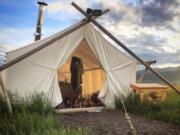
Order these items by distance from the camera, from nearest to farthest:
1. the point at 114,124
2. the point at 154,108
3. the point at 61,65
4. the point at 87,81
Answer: the point at 114,124, the point at 154,108, the point at 61,65, the point at 87,81

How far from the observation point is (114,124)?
731 cm

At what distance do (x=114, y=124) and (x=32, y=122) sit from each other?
191cm

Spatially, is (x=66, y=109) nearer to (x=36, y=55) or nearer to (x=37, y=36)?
(x=36, y=55)

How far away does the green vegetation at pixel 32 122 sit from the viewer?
572cm

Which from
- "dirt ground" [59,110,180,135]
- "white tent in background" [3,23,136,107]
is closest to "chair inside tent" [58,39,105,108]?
"white tent in background" [3,23,136,107]

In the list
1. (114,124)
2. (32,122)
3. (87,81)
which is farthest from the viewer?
(87,81)

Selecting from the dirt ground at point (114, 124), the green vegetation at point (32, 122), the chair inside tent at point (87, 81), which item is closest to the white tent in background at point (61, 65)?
the chair inside tent at point (87, 81)

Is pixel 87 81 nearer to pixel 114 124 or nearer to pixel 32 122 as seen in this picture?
pixel 114 124

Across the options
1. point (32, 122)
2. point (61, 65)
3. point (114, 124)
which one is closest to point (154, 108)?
point (114, 124)

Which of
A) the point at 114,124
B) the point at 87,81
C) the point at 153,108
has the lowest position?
the point at 114,124

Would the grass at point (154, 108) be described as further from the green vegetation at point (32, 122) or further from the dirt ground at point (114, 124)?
the green vegetation at point (32, 122)

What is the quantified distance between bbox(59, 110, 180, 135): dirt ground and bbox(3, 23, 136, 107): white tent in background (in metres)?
1.26

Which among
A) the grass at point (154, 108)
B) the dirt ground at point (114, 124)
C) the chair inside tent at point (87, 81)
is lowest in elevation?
the dirt ground at point (114, 124)

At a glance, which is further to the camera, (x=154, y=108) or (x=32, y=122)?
(x=154, y=108)
